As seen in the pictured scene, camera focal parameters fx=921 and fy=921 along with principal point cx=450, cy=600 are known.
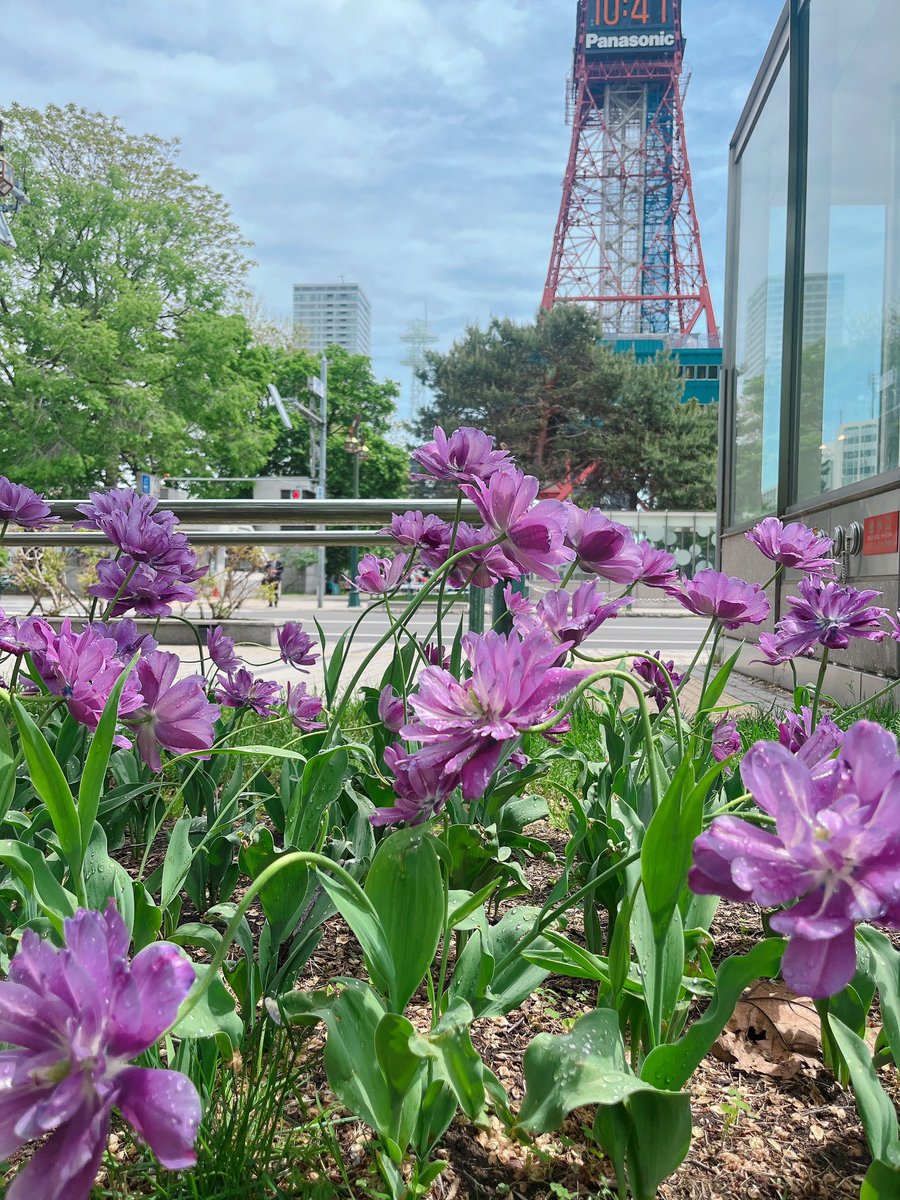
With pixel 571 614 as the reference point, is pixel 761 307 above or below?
above

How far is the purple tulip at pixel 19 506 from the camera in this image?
159 cm

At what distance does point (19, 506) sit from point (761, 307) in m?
6.15

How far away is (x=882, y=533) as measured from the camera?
372 centimetres

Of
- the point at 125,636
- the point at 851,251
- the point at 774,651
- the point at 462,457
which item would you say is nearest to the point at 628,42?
the point at 851,251

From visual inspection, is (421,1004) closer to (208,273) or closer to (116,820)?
(116,820)

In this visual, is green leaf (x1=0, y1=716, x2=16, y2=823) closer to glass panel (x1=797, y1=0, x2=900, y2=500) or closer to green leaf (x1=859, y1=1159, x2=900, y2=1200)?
green leaf (x1=859, y1=1159, x2=900, y2=1200)

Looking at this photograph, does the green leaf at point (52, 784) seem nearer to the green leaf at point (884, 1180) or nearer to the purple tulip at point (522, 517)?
the purple tulip at point (522, 517)

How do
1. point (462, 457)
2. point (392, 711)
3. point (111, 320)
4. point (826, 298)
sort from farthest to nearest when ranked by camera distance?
point (111, 320) → point (826, 298) → point (392, 711) → point (462, 457)

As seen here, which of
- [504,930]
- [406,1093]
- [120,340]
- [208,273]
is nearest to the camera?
[406,1093]

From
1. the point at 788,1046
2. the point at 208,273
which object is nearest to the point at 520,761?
the point at 788,1046

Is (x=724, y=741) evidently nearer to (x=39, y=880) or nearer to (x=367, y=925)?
(x=367, y=925)

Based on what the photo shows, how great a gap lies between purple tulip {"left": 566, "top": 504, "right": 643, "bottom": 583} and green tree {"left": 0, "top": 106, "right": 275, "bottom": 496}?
21796 millimetres

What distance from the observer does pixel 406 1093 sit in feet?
2.44

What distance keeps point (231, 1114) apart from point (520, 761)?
0.52 metres
